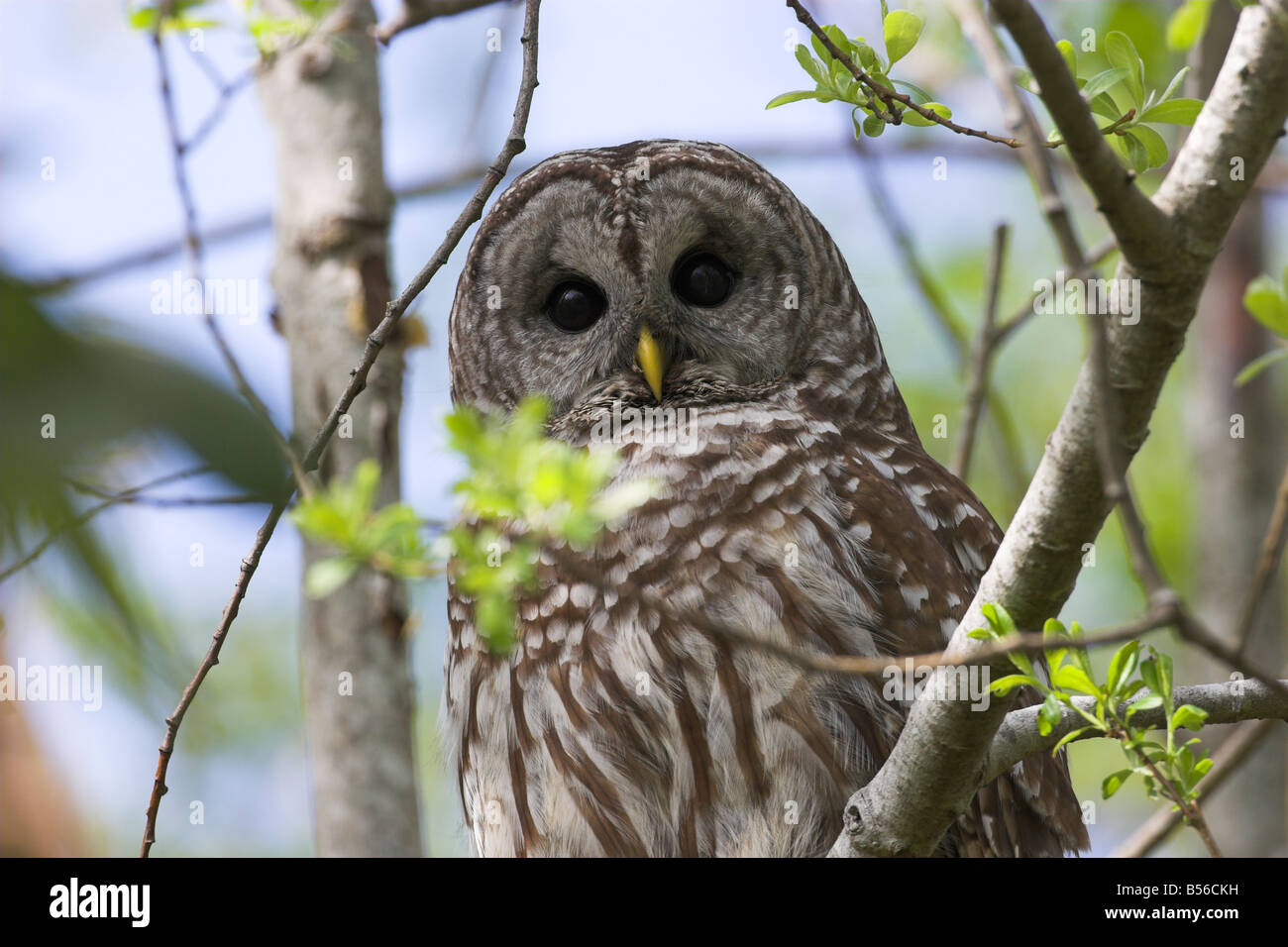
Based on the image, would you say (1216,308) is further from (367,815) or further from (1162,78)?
(367,815)

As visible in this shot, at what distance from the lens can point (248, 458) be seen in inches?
33.1

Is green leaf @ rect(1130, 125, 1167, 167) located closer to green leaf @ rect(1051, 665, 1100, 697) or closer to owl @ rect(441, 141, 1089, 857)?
green leaf @ rect(1051, 665, 1100, 697)

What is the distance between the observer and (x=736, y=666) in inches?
123

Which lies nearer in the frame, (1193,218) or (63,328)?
(63,328)

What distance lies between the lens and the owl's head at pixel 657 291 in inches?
153

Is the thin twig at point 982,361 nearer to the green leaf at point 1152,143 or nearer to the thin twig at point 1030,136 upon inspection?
the green leaf at point 1152,143

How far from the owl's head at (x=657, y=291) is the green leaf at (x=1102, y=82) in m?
1.60

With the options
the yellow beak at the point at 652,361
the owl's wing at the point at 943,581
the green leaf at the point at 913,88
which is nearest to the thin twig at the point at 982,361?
the owl's wing at the point at 943,581

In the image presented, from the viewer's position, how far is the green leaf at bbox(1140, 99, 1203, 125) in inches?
91.8

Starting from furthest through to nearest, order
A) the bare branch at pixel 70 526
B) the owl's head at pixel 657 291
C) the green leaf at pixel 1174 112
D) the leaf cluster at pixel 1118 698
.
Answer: the owl's head at pixel 657 291
the green leaf at pixel 1174 112
the leaf cluster at pixel 1118 698
the bare branch at pixel 70 526

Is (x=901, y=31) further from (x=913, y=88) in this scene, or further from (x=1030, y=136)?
(x=1030, y=136)
